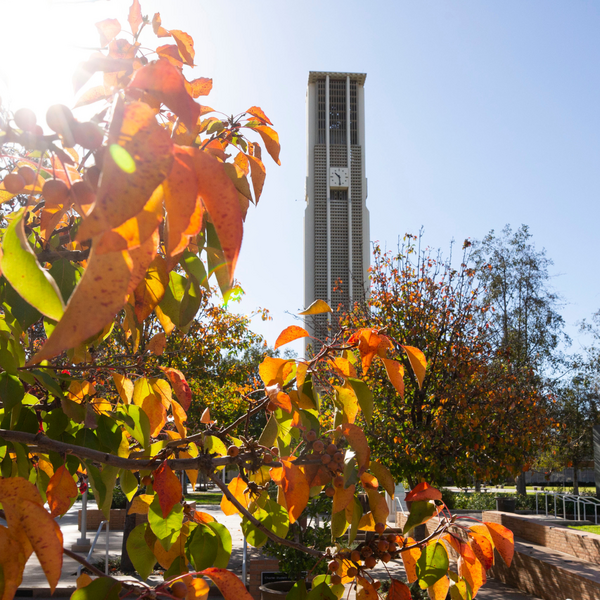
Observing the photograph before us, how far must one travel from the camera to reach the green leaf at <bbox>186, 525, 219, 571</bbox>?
35.3 inches

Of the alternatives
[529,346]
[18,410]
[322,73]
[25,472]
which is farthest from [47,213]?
[322,73]

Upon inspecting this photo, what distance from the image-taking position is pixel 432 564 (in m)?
0.90

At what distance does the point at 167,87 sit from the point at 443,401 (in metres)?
7.72

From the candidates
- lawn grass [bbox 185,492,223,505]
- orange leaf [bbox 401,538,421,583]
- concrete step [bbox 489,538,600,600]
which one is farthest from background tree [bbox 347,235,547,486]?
lawn grass [bbox 185,492,223,505]

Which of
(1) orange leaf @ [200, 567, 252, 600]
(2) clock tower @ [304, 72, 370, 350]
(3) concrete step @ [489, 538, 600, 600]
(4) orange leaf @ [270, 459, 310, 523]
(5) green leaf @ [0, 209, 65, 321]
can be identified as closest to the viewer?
(5) green leaf @ [0, 209, 65, 321]

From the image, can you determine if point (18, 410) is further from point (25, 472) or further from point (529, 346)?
point (529, 346)

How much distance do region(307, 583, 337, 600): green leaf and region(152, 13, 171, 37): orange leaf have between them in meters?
0.97

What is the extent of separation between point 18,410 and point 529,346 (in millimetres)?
20839

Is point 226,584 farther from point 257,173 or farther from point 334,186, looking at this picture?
point 334,186

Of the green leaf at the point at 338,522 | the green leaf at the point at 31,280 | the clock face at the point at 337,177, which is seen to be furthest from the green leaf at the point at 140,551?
the clock face at the point at 337,177

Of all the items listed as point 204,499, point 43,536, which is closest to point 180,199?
point 43,536

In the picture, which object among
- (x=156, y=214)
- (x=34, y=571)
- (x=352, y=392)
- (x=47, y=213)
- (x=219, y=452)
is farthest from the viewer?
(x=34, y=571)

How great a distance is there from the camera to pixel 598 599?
20.1ft

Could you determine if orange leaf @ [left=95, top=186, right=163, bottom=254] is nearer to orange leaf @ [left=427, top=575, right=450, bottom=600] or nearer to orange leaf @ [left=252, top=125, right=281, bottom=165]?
orange leaf @ [left=252, top=125, right=281, bottom=165]
